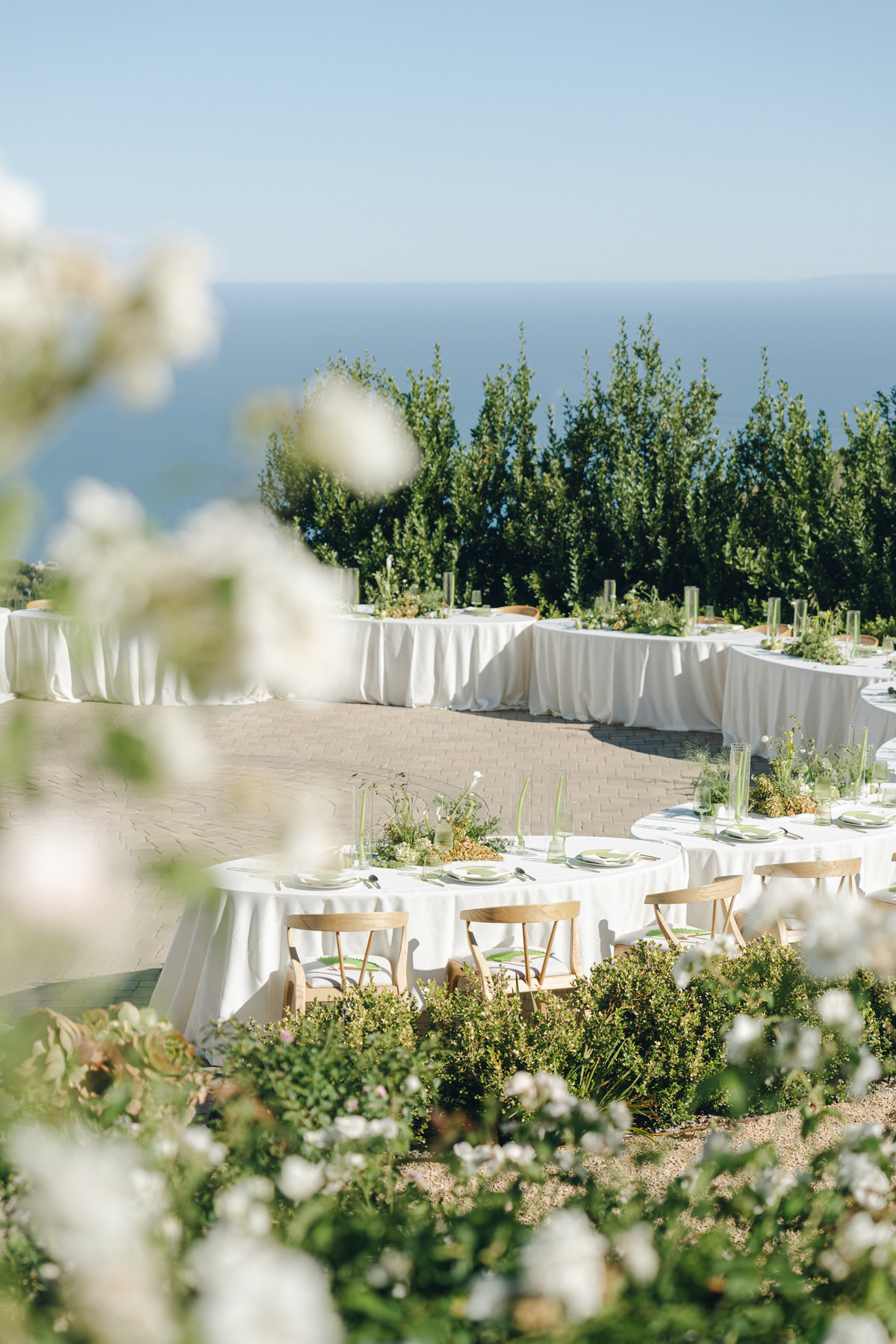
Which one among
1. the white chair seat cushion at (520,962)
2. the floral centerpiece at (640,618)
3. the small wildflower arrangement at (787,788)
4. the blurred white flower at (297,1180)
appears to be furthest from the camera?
the floral centerpiece at (640,618)

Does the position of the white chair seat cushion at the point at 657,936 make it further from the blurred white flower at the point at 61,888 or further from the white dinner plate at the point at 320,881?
the blurred white flower at the point at 61,888

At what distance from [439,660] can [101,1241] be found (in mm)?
11176

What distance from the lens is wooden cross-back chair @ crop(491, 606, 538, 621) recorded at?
41.0ft

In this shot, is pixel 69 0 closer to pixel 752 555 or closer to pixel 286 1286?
pixel 286 1286

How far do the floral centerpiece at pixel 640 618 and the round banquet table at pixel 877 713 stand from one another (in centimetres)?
231

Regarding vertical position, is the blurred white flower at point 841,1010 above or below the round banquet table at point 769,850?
above

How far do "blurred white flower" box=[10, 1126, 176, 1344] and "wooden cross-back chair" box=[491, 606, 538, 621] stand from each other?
1150cm

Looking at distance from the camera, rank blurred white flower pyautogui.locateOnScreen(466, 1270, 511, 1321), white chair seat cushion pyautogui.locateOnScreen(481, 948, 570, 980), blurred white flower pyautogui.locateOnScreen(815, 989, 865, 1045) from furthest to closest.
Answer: white chair seat cushion pyautogui.locateOnScreen(481, 948, 570, 980) → blurred white flower pyautogui.locateOnScreen(815, 989, 865, 1045) → blurred white flower pyautogui.locateOnScreen(466, 1270, 511, 1321)

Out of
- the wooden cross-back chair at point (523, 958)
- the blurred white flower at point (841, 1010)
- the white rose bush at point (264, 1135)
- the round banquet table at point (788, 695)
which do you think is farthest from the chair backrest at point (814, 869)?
the blurred white flower at point (841, 1010)

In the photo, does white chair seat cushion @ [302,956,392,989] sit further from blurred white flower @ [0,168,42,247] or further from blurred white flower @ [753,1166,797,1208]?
blurred white flower @ [0,168,42,247]

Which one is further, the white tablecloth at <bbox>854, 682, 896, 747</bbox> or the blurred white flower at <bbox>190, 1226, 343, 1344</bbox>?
the white tablecloth at <bbox>854, 682, 896, 747</bbox>

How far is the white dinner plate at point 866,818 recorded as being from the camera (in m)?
6.39

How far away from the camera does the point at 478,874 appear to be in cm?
557

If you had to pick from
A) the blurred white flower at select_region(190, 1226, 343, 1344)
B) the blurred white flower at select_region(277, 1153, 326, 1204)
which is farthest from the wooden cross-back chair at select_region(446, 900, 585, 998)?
the blurred white flower at select_region(190, 1226, 343, 1344)
